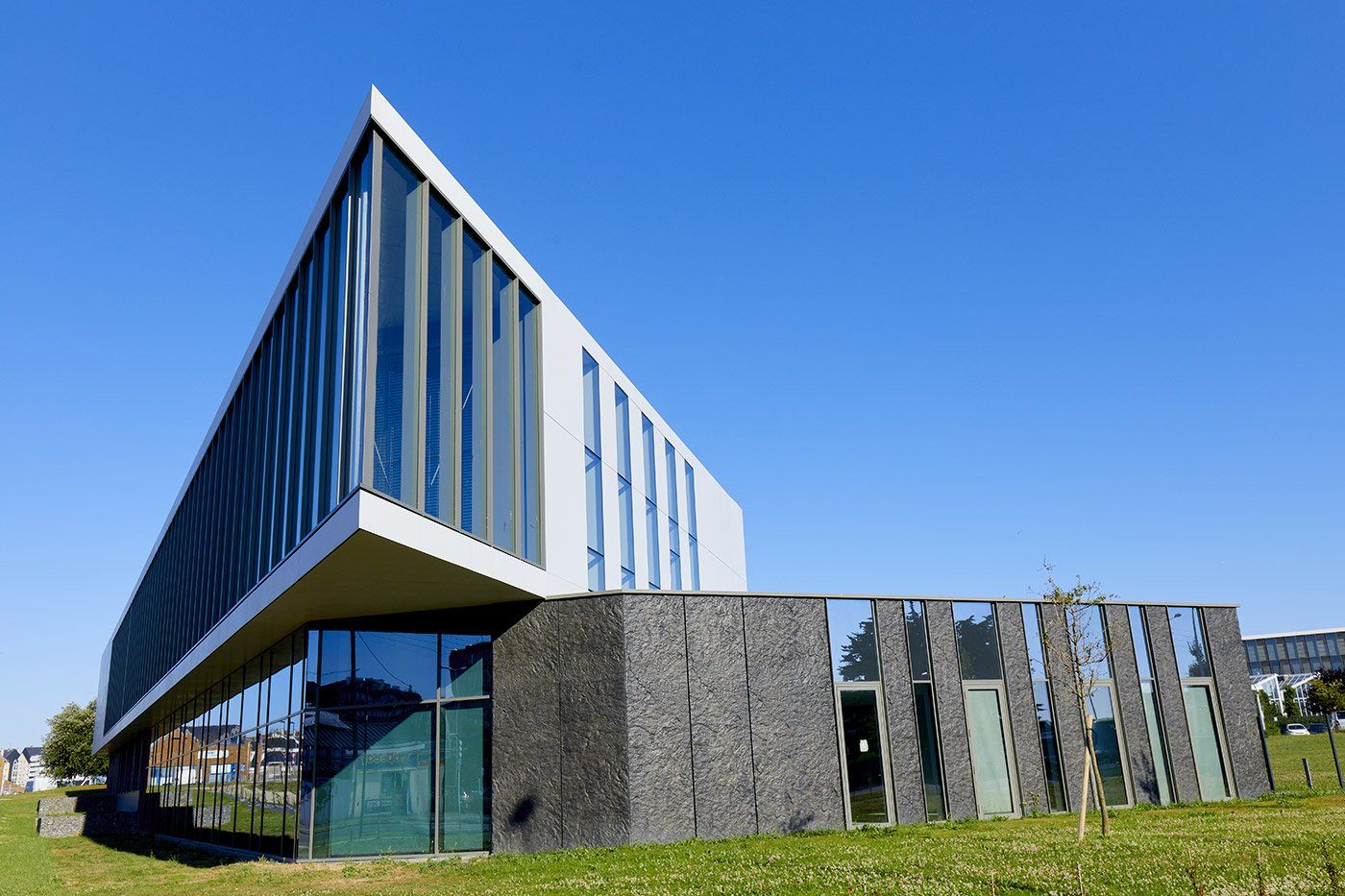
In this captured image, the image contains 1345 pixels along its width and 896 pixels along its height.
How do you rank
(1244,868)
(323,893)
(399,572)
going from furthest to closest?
(399,572) → (323,893) → (1244,868)

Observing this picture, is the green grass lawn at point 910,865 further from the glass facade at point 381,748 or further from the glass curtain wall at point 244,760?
the glass curtain wall at point 244,760

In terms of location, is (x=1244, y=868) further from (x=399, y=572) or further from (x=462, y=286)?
(x=462, y=286)

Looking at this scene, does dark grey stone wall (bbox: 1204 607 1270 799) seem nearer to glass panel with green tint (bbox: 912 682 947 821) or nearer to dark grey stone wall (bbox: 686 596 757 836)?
glass panel with green tint (bbox: 912 682 947 821)

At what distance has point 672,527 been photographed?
105ft

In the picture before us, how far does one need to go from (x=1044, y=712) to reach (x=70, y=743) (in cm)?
9469

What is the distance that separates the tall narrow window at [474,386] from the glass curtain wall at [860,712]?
775 cm

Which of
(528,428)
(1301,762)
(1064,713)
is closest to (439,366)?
(528,428)

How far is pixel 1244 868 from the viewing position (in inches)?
466

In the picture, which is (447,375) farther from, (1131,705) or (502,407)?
(1131,705)

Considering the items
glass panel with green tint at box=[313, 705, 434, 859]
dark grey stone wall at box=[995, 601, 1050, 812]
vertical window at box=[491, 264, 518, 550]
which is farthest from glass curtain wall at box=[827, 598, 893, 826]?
glass panel with green tint at box=[313, 705, 434, 859]

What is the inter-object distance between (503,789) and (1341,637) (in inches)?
4938

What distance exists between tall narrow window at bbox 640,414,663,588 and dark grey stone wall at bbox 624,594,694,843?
374 inches

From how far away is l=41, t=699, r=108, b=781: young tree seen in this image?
88.0 metres

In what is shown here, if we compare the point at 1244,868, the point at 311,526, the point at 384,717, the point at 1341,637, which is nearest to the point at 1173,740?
the point at 1244,868
